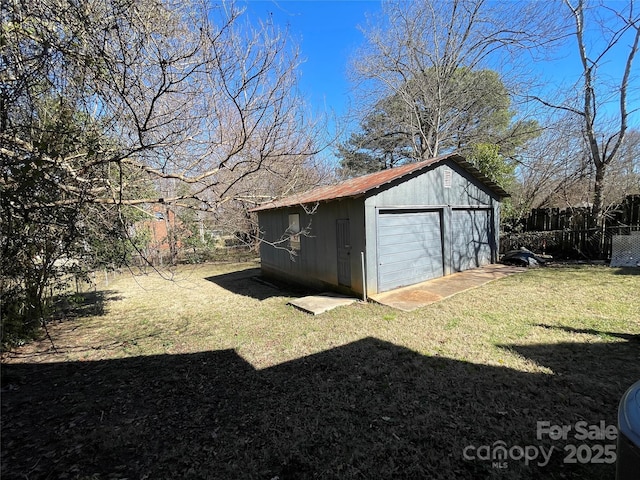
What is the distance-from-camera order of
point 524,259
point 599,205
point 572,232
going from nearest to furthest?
point 524,259 → point 599,205 → point 572,232

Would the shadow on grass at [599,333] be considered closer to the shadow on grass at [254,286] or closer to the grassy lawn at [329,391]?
the grassy lawn at [329,391]

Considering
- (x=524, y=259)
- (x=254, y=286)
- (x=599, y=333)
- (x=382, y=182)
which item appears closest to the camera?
(x=599, y=333)

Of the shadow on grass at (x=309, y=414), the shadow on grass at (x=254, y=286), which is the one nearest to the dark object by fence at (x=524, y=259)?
the shadow on grass at (x=309, y=414)

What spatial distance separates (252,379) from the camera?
11.8ft

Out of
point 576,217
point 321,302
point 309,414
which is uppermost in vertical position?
point 576,217

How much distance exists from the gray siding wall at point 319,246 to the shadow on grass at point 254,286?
0.40m

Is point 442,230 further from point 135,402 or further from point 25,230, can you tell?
point 25,230

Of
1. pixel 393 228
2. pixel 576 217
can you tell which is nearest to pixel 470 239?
pixel 393 228

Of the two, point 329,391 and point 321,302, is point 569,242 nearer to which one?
point 321,302

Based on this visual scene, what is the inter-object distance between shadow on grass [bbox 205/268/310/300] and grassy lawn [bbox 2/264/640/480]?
2.08 metres

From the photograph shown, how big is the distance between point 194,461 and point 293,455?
0.78 m

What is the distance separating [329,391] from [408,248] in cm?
491

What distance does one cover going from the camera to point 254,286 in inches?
364

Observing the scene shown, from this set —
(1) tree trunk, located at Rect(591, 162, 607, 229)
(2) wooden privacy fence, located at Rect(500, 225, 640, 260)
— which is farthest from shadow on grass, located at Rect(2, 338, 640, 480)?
(1) tree trunk, located at Rect(591, 162, 607, 229)
